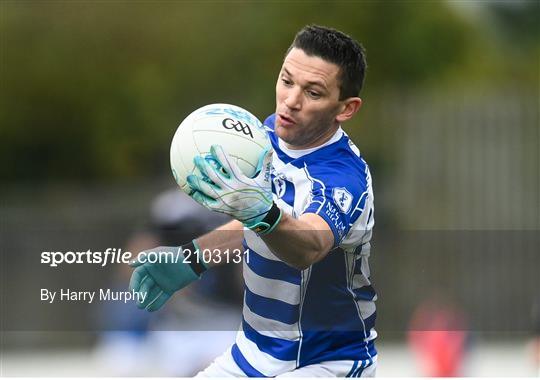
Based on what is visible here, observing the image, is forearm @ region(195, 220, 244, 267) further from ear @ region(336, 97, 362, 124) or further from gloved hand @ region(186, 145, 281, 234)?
gloved hand @ region(186, 145, 281, 234)

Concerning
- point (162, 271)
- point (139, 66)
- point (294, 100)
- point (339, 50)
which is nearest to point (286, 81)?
point (294, 100)

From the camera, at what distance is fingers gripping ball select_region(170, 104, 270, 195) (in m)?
3.68

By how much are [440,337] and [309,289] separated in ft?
17.1

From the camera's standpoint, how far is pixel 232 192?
3.60 metres

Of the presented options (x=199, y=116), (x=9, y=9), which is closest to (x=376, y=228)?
(x=9, y=9)

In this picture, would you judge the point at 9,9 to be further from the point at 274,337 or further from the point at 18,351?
the point at 274,337

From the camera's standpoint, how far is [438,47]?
44.9 ft

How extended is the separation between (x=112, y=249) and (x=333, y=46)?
5.37m

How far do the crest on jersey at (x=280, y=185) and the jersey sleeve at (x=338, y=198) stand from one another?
0.50 ft

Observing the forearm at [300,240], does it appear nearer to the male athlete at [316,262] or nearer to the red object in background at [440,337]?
the male athlete at [316,262]

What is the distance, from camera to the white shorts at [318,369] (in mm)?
4234

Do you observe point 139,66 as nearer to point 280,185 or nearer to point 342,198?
point 280,185

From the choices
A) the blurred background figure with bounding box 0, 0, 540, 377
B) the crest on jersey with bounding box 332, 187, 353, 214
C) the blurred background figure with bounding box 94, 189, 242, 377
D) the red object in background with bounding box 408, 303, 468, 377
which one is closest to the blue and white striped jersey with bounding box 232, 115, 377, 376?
the crest on jersey with bounding box 332, 187, 353, 214

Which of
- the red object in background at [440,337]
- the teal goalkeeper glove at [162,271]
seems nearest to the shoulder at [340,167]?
the teal goalkeeper glove at [162,271]
